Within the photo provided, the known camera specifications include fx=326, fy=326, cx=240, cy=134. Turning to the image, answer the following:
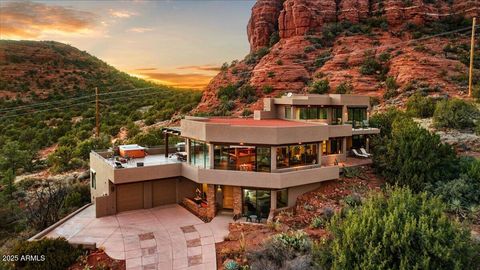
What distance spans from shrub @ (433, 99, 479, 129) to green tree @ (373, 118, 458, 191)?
979 cm

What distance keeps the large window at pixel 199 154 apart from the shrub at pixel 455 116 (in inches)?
939

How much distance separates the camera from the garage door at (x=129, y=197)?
67.2 feet

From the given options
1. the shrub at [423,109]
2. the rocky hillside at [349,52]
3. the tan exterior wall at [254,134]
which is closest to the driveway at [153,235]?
the tan exterior wall at [254,134]

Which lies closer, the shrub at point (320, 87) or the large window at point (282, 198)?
the large window at point (282, 198)

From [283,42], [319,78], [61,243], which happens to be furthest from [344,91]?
[61,243]

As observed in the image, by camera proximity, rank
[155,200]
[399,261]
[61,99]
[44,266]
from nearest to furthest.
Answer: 1. [399,261]
2. [44,266]
3. [155,200]
4. [61,99]

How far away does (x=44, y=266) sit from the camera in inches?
564

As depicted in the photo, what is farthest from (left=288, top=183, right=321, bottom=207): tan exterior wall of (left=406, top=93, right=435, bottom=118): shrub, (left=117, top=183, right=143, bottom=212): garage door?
(left=406, top=93, right=435, bottom=118): shrub

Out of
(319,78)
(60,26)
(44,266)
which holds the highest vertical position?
(60,26)

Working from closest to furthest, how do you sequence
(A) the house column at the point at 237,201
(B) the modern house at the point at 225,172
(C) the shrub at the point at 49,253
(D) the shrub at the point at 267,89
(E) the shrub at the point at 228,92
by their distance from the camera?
(C) the shrub at the point at 49,253 < (B) the modern house at the point at 225,172 < (A) the house column at the point at 237,201 < (D) the shrub at the point at 267,89 < (E) the shrub at the point at 228,92

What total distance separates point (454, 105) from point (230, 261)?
28.5 m

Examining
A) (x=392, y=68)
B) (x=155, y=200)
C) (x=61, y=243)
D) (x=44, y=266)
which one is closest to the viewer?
(x=44, y=266)

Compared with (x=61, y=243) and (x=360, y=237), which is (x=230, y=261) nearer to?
(x=360, y=237)

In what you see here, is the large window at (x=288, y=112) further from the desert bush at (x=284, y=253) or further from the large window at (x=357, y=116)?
the desert bush at (x=284, y=253)
